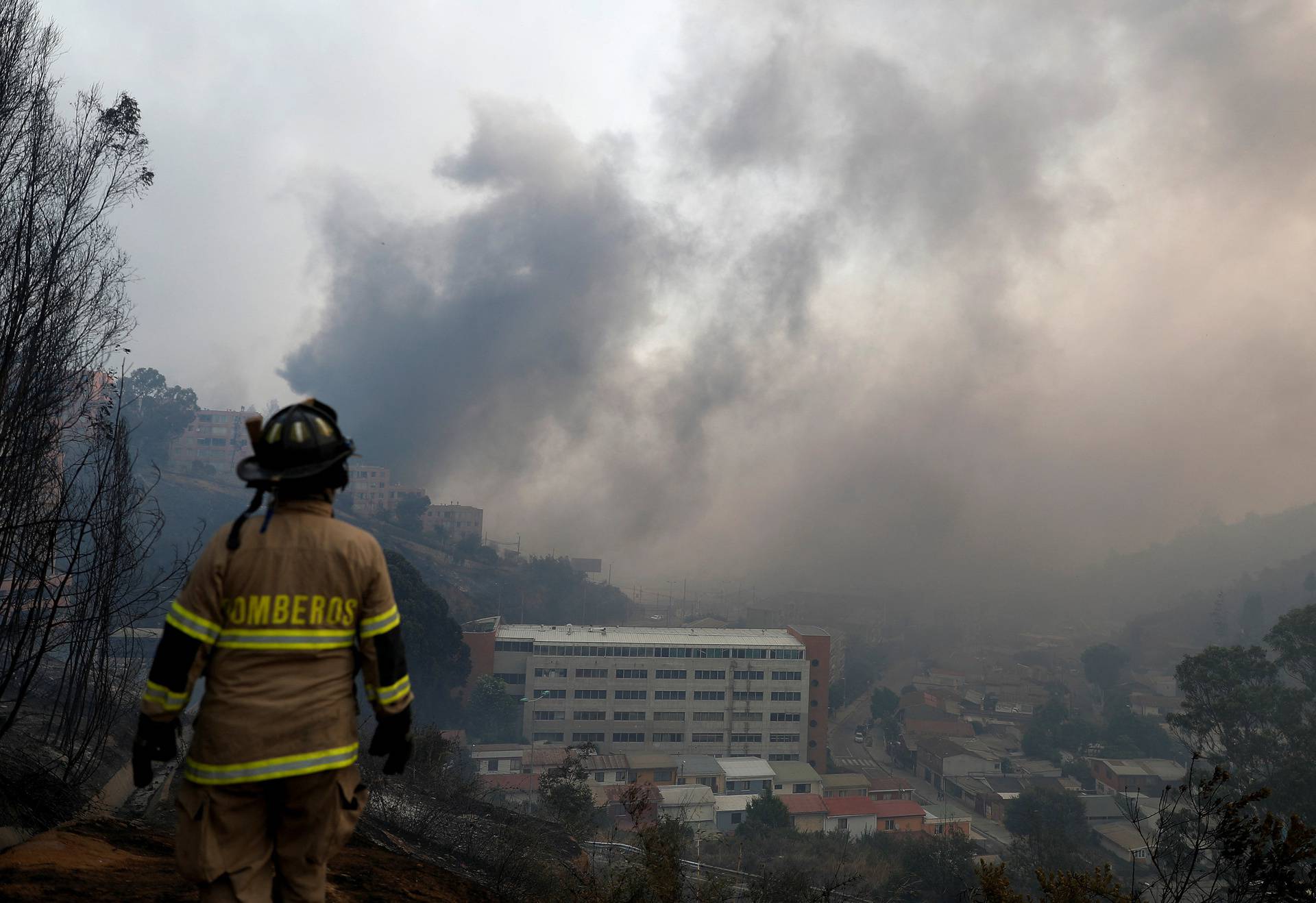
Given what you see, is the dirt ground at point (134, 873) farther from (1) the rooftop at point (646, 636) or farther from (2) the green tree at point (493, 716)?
(1) the rooftop at point (646, 636)

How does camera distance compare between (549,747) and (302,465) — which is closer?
(302,465)

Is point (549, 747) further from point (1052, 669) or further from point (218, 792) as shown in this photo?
point (1052, 669)

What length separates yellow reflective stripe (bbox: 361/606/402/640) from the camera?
2.57m

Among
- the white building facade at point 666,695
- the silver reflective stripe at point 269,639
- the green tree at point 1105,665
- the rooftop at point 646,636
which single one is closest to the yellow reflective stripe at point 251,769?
the silver reflective stripe at point 269,639

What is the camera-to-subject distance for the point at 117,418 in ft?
31.7

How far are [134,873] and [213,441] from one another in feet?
355

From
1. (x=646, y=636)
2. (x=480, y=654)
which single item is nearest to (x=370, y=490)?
(x=480, y=654)

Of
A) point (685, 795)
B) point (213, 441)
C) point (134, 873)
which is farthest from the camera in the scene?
point (213, 441)

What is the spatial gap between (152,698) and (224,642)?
238mm

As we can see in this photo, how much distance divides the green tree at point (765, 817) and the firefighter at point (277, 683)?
2763cm

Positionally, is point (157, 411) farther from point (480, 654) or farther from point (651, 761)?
point (651, 761)

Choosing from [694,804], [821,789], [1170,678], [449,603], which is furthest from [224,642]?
[1170,678]

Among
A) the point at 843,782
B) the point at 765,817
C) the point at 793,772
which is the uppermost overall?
the point at 765,817

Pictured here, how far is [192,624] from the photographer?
2.35 metres
